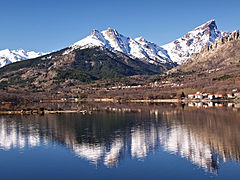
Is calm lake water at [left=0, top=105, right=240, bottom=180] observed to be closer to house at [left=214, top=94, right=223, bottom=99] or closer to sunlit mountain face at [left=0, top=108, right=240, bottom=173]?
sunlit mountain face at [left=0, top=108, right=240, bottom=173]

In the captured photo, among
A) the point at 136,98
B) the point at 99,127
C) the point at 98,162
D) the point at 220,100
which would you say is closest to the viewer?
the point at 98,162

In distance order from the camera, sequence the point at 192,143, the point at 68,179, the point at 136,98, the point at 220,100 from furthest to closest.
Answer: the point at 136,98
the point at 220,100
the point at 192,143
the point at 68,179

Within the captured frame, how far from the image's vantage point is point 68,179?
138 feet

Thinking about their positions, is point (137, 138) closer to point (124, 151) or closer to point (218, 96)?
point (124, 151)

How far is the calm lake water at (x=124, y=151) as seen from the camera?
145 ft

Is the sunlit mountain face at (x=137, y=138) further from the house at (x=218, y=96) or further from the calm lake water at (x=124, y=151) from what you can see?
the house at (x=218, y=96)

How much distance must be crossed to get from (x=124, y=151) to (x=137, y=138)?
1117 cm

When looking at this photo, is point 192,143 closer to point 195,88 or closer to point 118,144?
point 118,144

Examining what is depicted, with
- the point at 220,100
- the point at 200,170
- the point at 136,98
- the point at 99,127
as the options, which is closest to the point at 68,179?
the point at 200,170

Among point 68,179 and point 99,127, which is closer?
point 68,179

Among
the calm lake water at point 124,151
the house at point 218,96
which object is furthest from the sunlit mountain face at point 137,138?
the house at point 218,96

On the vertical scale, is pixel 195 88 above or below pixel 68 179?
above

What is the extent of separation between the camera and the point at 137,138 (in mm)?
66688

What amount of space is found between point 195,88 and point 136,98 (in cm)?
3424
